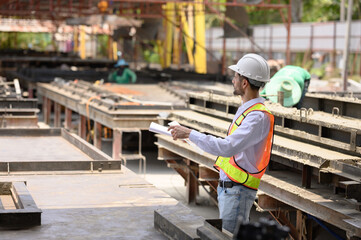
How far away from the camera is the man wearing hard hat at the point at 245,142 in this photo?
188 inches

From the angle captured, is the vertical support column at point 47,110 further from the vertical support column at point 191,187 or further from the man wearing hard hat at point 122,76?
the vertical support column at point 191,187

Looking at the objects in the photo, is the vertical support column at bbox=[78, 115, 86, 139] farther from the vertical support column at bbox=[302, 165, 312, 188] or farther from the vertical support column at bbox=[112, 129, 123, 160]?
the vertical support column at bbox=[302, 165, 312, 188]

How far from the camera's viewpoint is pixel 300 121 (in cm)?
903

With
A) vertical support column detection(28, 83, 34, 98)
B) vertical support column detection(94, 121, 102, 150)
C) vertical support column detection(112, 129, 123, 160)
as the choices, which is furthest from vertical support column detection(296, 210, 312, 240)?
vertical support column detection(28, 83, 34, 98)

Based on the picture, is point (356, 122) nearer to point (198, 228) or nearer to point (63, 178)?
point (63, 178)

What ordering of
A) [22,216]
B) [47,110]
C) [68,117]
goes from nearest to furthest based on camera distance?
[22,216] → [68,117] → [47,110]

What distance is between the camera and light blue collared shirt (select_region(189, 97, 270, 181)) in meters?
4.70

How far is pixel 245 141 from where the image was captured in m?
4.74

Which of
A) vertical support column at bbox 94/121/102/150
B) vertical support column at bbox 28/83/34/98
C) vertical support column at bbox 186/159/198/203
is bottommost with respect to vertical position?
vertical support column at bbox 186/159/198/203

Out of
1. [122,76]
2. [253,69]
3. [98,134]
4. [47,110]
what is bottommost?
[47,110]

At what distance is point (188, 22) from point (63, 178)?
27632 millimetres

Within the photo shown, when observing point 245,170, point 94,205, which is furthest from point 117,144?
point 245,170

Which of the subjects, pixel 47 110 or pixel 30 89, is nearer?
pixel 47 110

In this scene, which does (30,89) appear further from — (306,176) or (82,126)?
(306,176)
